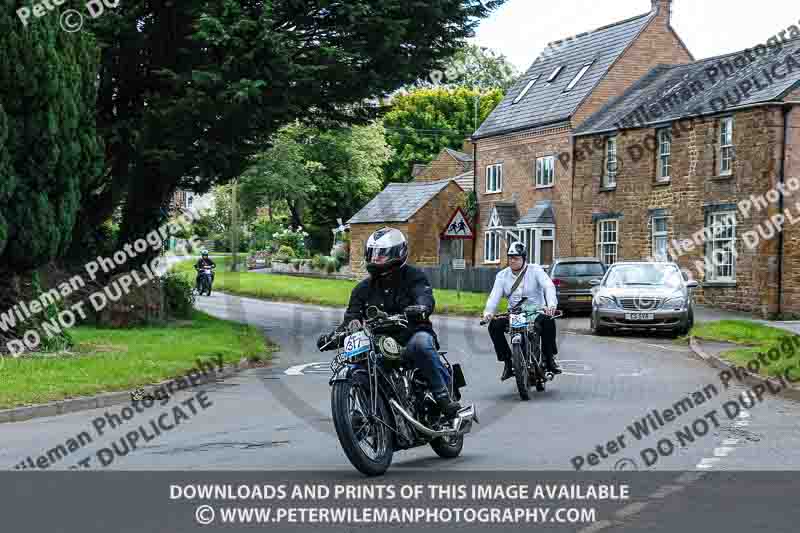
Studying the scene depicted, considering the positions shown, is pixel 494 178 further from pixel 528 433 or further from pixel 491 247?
pixel 528 433

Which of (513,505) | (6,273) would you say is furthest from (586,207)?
(513,505)

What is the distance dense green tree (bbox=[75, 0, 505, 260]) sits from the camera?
2261cm

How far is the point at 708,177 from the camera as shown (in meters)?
37.9

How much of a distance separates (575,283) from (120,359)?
59.3 ft

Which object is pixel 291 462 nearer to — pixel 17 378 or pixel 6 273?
pixel 17 378

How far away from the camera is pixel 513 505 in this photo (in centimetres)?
750

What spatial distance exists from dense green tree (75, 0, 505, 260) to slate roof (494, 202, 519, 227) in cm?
2551

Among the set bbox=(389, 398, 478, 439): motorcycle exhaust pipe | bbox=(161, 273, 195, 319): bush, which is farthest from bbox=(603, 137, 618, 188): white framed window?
bbox=(389, 398, 478, 439): motorcycle exhaust pipe

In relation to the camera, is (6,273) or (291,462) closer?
(291,462)

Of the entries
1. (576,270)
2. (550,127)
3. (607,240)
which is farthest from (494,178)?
(576,270)

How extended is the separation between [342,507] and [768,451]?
436 centimetres

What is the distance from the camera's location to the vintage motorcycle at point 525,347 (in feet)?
47.0

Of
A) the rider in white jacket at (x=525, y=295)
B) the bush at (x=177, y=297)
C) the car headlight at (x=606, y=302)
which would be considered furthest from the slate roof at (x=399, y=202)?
the rider in white jacket at (x=525, y=295)

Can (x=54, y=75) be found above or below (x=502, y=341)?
above
